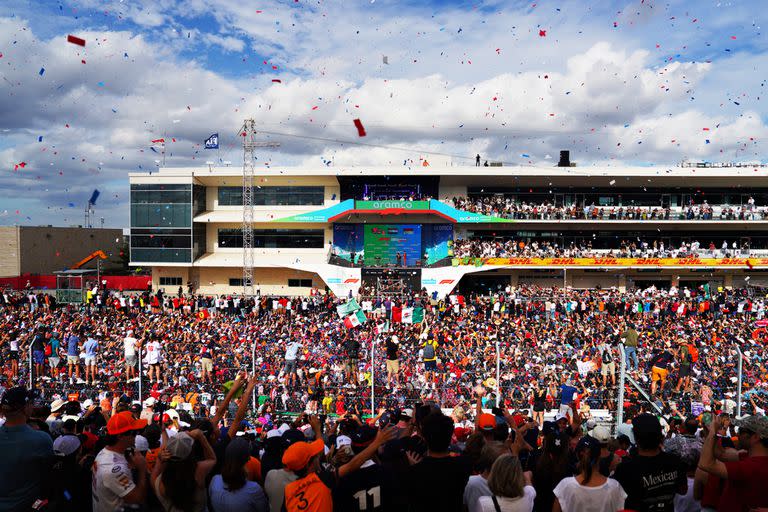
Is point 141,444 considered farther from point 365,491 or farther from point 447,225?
point 447,225

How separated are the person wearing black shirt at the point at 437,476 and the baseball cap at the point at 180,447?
144cm

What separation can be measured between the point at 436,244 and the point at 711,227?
18002 millimetres

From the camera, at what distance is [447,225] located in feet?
123

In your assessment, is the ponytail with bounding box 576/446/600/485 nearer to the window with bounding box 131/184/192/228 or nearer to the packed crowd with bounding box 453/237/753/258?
the packed crowd with bounding box 453/237/753/258

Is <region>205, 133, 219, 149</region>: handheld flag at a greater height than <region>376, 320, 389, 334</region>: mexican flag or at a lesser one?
greater

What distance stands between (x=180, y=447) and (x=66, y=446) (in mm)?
1666

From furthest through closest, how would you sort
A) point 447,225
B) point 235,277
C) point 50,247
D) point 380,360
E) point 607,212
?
point 50,247
point 235,277
point 447,225
point 607,212
point 380,360

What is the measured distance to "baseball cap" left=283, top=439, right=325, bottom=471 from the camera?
3.74 meters

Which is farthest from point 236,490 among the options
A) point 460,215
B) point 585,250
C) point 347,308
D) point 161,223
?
point 161,223

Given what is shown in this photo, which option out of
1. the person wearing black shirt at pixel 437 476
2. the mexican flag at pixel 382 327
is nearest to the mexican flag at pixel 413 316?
the mexican flag at pixel 382 327

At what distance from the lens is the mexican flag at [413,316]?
2088 centimetres

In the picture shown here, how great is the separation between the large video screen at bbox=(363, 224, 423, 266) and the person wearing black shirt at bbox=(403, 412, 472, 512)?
108 ft

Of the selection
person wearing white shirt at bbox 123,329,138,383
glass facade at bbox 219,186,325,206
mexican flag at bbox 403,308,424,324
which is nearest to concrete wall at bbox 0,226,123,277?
glass facade at bbox 219,186,325,206

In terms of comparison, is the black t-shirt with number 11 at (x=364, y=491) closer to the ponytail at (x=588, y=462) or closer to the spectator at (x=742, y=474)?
the ponytail at (x=588, y=462)
